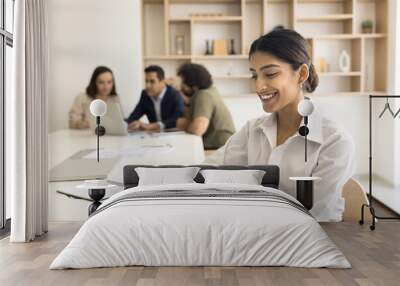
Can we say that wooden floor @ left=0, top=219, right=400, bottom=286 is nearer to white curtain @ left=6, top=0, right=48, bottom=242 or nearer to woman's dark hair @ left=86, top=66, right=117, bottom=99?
white curtain @ left=6, top=0, right=48, bottom=242

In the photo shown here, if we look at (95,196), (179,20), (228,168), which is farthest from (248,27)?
(95,196)

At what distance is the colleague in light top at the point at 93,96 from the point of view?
641cm

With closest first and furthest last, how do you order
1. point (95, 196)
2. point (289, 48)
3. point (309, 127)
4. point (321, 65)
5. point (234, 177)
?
point (95, 196) < point (234, 177) < point (309, 127) < point (289, 48) < point (321, 65)

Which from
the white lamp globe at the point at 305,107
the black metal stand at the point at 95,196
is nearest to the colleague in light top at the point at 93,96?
the black metal stand at the point at 95,196

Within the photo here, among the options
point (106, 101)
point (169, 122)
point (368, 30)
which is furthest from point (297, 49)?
point (106, 101)

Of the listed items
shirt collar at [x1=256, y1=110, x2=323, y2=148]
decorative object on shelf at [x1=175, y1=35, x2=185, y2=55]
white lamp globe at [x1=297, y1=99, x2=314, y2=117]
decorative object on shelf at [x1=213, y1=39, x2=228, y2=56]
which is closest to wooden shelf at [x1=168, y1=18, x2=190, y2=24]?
decorative object on shelf at [x1=175, y1=35, x2=185, y2=55]

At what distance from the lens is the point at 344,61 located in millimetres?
6730

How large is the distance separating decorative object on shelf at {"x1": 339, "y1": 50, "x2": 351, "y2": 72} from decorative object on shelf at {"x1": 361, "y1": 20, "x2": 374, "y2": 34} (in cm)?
27

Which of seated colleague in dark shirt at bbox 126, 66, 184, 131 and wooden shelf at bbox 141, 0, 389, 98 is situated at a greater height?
wooden shelf at bbox 141, 0, 389, 98

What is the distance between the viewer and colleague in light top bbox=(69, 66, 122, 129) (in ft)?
21.0

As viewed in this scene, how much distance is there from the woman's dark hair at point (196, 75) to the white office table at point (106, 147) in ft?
1.75

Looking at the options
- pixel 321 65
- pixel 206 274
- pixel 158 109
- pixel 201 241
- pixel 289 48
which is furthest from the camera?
pixel 321 65

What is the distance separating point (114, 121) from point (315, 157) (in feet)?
6.08

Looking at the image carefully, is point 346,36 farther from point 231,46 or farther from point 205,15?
point 205,15
